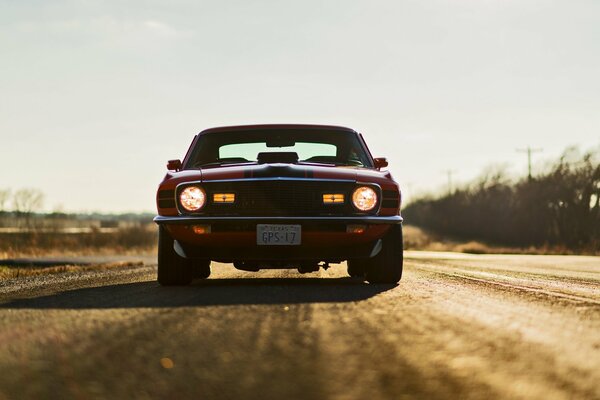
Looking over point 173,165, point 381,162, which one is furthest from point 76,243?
point 381,162

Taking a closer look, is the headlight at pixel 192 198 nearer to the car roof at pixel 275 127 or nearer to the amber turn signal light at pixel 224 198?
the amber turn signal light at pixel 224 198

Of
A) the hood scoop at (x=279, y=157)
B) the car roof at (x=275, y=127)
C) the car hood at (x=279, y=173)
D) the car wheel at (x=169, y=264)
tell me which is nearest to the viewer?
the car hood at (x=279, y=173)

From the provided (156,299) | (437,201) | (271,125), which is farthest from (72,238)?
(437,201)

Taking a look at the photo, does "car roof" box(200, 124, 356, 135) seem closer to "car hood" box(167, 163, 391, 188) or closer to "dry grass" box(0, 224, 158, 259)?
"car hood" box(167, 163, 391, 188)

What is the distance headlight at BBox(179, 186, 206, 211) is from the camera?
22.9 feet

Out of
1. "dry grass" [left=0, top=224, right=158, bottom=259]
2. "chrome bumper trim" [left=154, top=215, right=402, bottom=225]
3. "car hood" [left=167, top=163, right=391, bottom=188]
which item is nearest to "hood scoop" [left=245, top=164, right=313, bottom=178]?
"car hood" [left=167, top=163, right=391, bottom=188]

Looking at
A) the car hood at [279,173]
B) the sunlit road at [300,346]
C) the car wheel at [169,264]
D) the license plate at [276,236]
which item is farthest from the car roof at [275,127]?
the sunlit road at [300,346]

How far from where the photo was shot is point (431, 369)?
9.93ft

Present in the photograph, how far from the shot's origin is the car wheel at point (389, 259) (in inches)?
283

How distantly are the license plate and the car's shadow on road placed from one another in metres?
0.39

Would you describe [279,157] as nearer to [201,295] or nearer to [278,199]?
[278,199]

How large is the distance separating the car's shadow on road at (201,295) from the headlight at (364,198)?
706mm

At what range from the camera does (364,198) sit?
703 centimetres

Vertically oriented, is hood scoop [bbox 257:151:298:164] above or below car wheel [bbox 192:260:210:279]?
above
